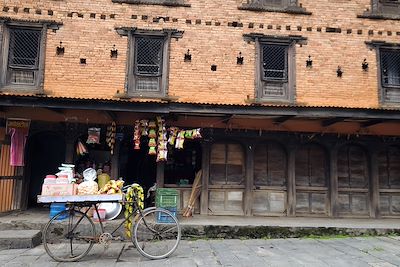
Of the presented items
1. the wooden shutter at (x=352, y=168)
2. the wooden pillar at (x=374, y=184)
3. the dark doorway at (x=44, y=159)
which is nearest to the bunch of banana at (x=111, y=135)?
the dark doorway at (x=44, y=159)

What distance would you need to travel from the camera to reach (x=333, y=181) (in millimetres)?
11250

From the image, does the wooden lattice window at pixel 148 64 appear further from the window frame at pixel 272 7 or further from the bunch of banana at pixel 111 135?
the window frame at pixel 272 7

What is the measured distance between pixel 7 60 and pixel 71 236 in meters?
6.78

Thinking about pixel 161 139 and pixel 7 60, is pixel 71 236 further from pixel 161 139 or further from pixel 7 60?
pixel 7 60

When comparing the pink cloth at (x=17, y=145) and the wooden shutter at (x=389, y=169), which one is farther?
the wooden shutter at (x=389, y=169)

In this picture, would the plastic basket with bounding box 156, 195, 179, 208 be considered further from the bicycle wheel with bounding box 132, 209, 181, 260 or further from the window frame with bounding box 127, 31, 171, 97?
the window frame with bounding box 127, 31, 171, 97

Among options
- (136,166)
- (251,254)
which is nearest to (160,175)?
(136,166)

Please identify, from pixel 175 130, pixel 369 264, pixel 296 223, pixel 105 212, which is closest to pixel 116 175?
pixel 105 212

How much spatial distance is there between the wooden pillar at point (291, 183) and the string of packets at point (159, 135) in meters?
3.41

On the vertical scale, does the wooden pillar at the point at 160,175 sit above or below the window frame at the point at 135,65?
below

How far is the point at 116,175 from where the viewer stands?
10.5 m

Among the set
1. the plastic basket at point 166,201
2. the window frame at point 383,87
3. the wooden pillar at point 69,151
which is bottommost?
the plastic basket at point 166,201

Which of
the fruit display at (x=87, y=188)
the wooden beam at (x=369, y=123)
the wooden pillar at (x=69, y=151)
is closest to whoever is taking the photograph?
the fruit display at (x=87, y=188)

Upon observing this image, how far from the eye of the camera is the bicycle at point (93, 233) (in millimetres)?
6820
